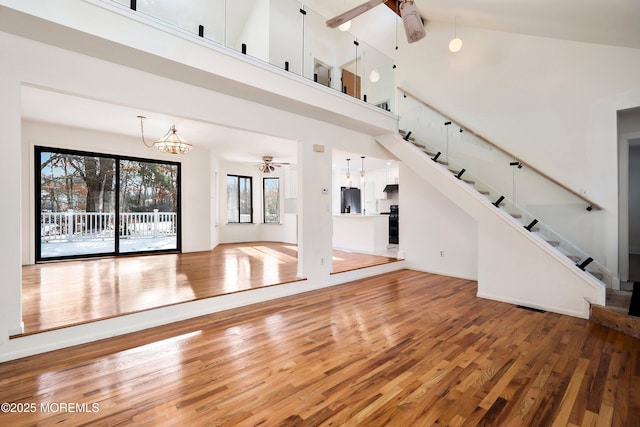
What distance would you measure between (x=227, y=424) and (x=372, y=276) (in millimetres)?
4028

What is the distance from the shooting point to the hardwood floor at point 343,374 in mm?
1672

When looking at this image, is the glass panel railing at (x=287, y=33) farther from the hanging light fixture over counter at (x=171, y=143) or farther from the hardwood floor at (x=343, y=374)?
the hardwood floor at (x=343, y=374)

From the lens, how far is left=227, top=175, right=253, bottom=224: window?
31.2ft

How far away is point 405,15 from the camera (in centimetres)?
298

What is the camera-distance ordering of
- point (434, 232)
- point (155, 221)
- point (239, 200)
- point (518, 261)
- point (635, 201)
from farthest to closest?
point (239, 200), point (155, 221), point (635, 201), point (434, 232), point (518, 261)

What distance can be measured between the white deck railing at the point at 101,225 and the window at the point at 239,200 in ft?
7.63

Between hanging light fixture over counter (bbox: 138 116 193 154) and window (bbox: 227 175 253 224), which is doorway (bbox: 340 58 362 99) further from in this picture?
window (bbox: 227 175 253 224)

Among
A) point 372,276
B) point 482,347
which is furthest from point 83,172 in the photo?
point 482,347

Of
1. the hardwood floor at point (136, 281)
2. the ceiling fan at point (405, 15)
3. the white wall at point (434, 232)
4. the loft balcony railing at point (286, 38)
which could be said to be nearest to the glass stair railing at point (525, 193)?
the white wall at point (434, 232)

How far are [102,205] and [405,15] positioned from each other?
7209 millimetres

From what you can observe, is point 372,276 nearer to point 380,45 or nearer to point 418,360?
point 418,360

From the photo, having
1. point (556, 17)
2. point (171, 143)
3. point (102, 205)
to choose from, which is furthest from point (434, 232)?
point (102, 205)

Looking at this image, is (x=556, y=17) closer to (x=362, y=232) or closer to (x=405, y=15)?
(x=405, y=15)

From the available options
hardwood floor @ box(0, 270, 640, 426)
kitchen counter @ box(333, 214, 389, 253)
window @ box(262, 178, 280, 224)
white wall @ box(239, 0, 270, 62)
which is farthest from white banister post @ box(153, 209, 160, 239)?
hardwood floor @ box(0, 270, 640, 426)
